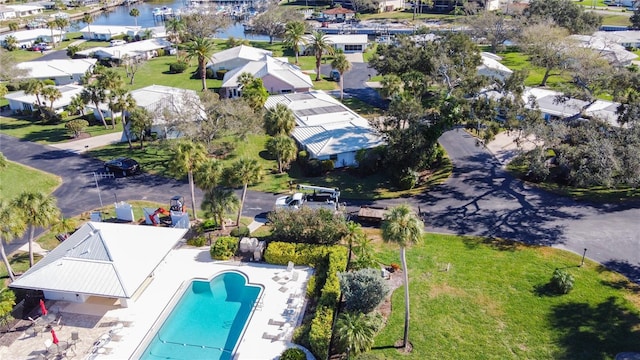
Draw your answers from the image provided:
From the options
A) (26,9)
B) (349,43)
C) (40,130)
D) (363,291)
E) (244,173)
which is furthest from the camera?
(26,9)

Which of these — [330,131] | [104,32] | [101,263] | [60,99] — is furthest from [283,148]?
[104,32]

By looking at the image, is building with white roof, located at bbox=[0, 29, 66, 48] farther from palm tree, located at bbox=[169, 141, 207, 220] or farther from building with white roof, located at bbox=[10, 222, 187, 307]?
building with white roof, located at bbox=[10, 222, 187, 307]

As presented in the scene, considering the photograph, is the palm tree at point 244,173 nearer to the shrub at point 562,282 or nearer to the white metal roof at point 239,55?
the shrub at point 562,282

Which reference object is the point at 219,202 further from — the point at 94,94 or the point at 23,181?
the point at 94,94

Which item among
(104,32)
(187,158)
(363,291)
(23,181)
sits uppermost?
(104,32)

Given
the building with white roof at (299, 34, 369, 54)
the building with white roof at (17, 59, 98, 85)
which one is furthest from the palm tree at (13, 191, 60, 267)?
the building with white roof at (299, 34, 369, 54)

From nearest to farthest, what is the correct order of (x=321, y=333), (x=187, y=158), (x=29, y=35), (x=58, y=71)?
1. (x=321, y=333)
2. (x=187, y=158)
3. (x=58, y=71)
4. (x=29, y=35)
